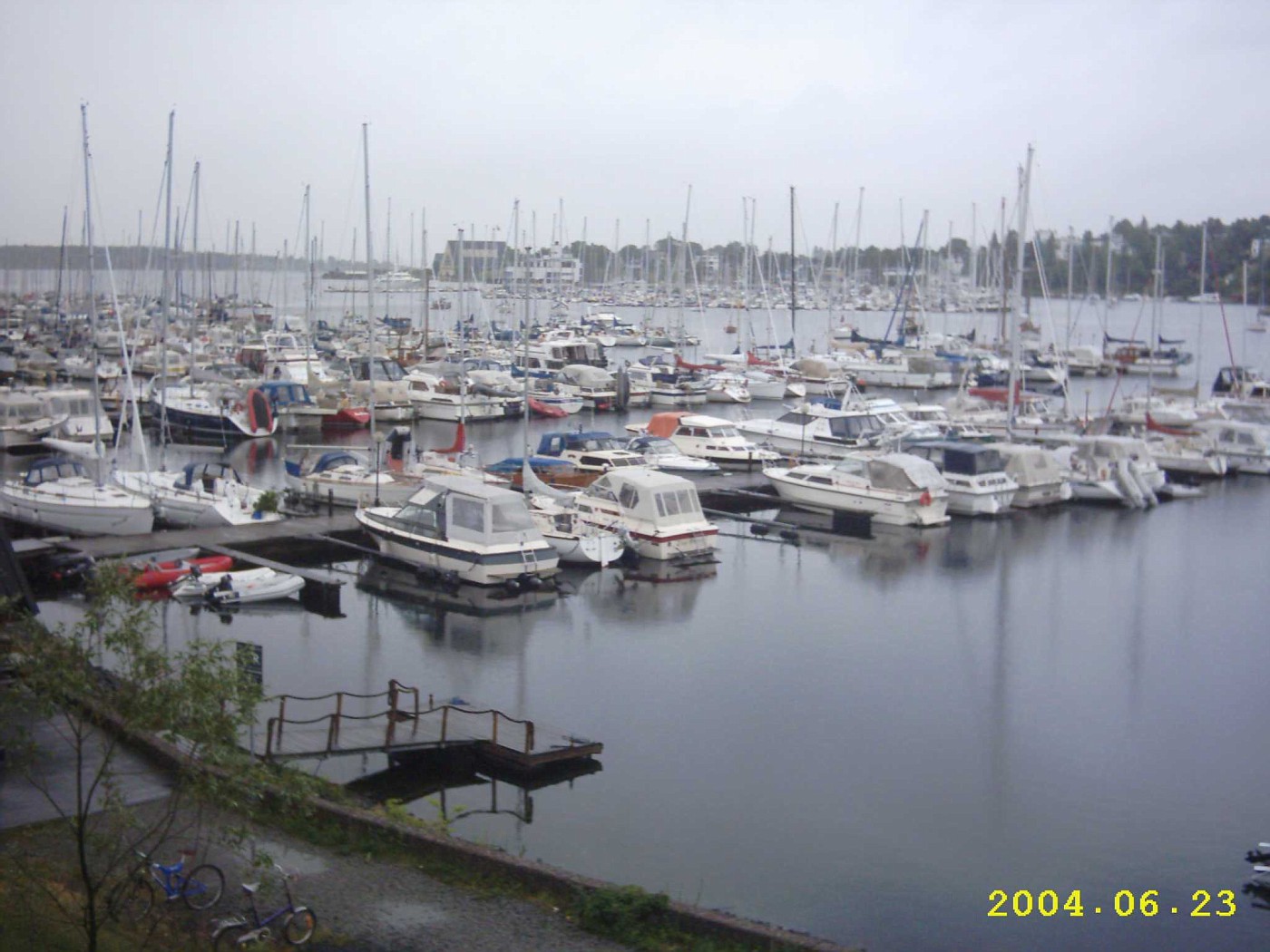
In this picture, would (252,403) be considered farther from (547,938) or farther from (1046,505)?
(547,938)

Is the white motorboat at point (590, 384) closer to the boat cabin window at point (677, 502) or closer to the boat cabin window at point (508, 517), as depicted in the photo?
the boat cabin window at point (677, 502)

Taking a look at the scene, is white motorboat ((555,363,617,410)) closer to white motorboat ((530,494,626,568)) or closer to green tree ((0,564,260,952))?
white motorboat ((530,494,626,568))

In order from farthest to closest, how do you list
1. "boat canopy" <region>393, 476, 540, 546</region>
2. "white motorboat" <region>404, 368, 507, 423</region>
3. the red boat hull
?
"white motorboat" <region>404, 368, 507, 423</region>
"boat canopy" <region>393, 476, 540, 546</region>
the red boat hull

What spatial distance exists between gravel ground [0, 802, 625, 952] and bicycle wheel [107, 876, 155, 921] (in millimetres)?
363

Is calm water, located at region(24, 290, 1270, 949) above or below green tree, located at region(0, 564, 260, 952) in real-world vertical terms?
below

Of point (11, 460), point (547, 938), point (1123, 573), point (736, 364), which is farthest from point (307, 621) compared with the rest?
point (736, 364)

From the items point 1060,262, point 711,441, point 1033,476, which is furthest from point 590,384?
point 1060,262

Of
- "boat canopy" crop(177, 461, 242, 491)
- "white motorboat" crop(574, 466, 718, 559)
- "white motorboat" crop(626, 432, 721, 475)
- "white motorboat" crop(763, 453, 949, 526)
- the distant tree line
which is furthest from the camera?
the distant tree line

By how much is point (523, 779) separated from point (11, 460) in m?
24.4

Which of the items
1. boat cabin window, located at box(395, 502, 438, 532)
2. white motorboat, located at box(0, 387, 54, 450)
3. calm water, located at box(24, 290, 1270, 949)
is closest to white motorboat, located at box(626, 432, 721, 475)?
calm water, located at box(24, 290, 1270, 949)

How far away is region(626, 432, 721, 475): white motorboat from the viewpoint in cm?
3017

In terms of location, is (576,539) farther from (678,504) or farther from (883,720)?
(883,720)

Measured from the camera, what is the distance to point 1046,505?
30.6 m

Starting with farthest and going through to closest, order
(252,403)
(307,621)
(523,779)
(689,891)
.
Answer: (252,403), (307,621), (523,779), (689,891)
